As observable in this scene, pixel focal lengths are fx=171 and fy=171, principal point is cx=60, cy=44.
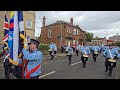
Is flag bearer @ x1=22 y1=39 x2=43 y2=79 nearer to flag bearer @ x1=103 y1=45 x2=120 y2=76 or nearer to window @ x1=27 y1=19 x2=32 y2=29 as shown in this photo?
flag bearer @ x1=103 y1=45 x2=120 y2=76

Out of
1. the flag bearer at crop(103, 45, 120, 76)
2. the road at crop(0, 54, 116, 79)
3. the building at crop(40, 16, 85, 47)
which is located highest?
the building at crop(40, 16, 85, 47)

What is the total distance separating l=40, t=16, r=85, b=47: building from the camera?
119 feet

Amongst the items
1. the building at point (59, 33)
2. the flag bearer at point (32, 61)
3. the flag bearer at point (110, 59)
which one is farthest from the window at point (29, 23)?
the flag bearer at point (32, 61)

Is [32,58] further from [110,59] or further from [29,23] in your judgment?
[29,23]

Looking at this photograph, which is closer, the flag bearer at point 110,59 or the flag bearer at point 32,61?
the flag bearer at point 32,61

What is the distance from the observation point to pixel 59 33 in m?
36.4

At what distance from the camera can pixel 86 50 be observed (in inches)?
497

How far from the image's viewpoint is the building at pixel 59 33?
119 feet

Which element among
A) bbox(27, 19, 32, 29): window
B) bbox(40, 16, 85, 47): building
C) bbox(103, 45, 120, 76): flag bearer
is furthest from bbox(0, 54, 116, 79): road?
bbox(40, 16, 85, 47): building

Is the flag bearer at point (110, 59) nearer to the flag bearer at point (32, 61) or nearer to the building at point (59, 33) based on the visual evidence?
the flag bearer at point (32, 61)
